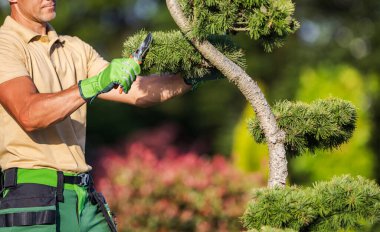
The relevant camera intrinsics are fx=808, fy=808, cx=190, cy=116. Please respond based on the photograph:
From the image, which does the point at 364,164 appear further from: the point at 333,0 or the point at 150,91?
the point at 333,0

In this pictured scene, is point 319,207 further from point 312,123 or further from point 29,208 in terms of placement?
point 29,208

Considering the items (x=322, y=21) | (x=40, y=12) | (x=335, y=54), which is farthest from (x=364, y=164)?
(x=322, y=21)

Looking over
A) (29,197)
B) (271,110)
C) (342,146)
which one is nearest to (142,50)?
(271,110)

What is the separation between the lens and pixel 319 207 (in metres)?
3.45

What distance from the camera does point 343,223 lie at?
3.50 m

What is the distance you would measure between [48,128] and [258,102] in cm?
97

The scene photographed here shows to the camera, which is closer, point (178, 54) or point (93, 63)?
point (178, 54)

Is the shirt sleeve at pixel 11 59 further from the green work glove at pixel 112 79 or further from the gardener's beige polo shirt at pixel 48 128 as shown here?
the green work glove at pixel 112 79

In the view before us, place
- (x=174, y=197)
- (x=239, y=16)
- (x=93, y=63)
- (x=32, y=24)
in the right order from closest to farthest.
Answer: (x=239, y=16), (x=32, y=24), (x=93, y=63), (x=174, y=197)

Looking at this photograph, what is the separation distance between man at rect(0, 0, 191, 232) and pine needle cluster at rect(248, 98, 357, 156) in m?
0.59

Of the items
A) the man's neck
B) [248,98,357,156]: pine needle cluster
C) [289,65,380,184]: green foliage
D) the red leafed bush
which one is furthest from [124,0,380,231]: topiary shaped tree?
[289,65,380,184]: green foliage

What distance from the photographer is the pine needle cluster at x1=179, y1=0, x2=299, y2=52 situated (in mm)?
3457

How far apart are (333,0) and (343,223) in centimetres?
1606

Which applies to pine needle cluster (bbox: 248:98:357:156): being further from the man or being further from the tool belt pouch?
the tool belt pouch
